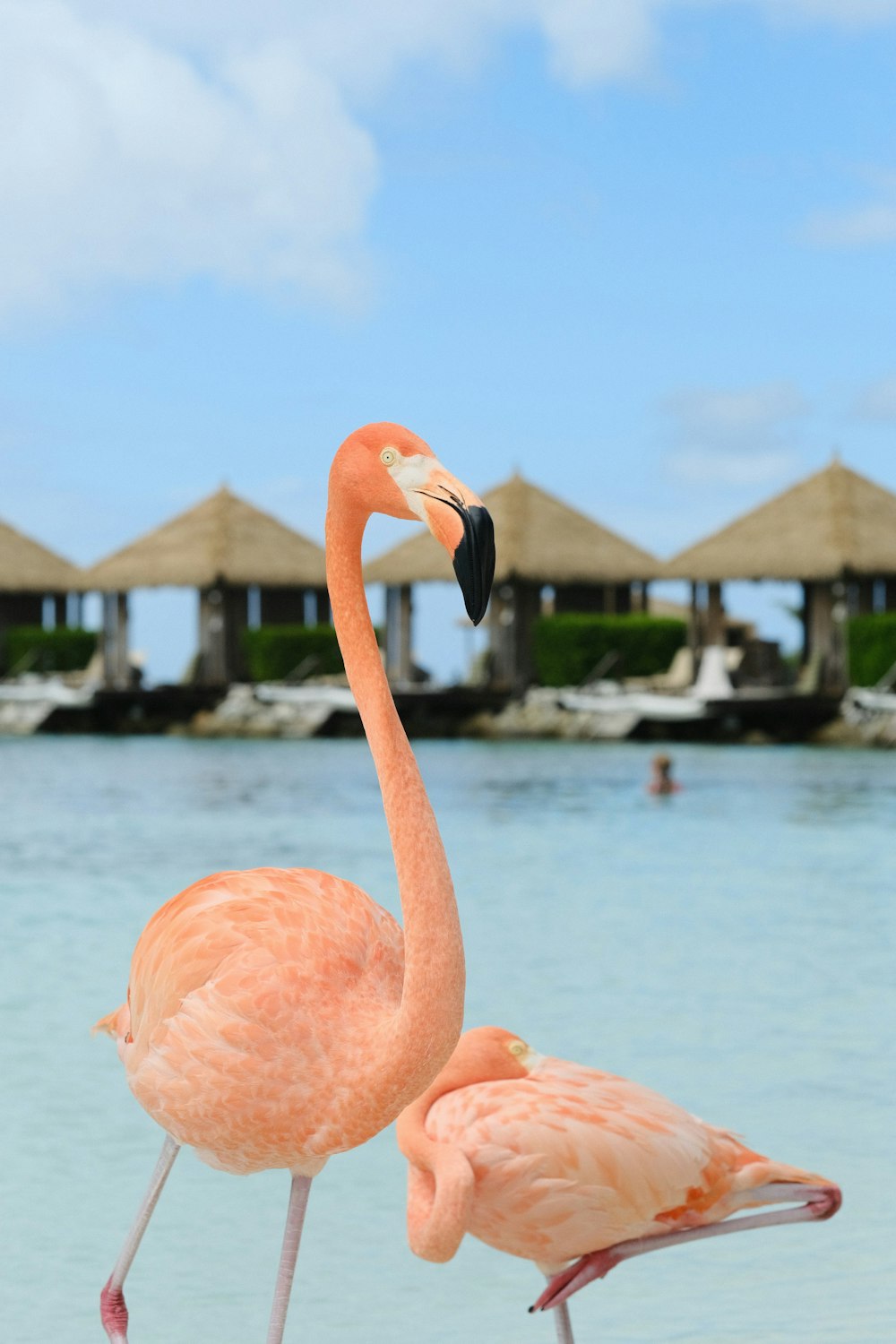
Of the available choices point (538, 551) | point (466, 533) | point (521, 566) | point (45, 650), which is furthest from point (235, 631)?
point (466, 533)

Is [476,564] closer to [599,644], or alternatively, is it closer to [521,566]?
[521,566]

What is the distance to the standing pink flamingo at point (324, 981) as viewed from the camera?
118 inches

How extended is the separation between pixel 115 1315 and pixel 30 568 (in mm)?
40520

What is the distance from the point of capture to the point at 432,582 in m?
36.8

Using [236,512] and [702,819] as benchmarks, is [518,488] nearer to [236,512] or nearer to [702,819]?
[236,512]

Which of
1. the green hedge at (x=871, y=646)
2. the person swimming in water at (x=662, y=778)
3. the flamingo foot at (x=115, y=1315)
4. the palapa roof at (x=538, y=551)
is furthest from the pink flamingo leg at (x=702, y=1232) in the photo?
the palapa roof at (x=538, y=551)

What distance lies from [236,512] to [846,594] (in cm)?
1381

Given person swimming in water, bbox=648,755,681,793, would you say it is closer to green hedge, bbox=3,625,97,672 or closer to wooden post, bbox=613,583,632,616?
wooden post, bbox=613,583,632,616

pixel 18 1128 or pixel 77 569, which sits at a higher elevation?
pixel 77 569

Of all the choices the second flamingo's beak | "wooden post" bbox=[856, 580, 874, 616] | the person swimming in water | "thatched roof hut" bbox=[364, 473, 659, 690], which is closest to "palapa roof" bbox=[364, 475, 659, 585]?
"thatched roof hut" bbox=[364, 473, 659, 690]

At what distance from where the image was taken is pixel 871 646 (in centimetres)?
3391

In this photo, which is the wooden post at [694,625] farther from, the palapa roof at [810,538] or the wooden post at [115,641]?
the wooden post at [115,641]

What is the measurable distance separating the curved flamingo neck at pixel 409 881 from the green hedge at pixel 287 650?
36.5m

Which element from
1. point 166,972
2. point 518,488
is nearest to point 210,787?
point 518,488
